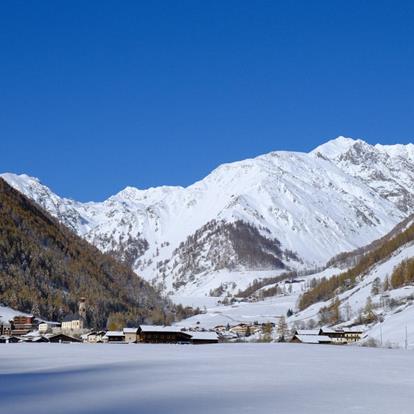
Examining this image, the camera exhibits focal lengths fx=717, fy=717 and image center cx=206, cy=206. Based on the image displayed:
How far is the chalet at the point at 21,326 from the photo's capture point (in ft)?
617

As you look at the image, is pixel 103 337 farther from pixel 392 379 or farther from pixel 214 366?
pixel 392 379

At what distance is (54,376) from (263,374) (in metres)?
14.2

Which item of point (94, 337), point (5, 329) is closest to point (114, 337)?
point (94, 337)

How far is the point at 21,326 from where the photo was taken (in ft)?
636

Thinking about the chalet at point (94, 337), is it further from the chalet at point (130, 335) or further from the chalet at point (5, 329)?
the chalet at point (5, 329)

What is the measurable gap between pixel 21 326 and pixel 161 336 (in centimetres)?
4677

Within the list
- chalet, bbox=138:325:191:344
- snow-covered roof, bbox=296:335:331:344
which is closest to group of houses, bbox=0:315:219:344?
chalet, bbox=138:325:191:344

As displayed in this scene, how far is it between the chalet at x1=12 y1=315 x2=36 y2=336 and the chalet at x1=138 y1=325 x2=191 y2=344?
1476 inches

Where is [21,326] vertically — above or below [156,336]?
above

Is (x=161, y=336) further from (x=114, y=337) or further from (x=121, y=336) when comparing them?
(x=114, y=337)

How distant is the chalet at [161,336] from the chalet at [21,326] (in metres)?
37.5

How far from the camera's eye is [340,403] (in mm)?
32594

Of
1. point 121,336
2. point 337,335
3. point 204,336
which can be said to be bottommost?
point 121,336

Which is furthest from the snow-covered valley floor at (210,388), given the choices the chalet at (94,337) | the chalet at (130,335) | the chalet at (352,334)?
the chalet at (94,337)
